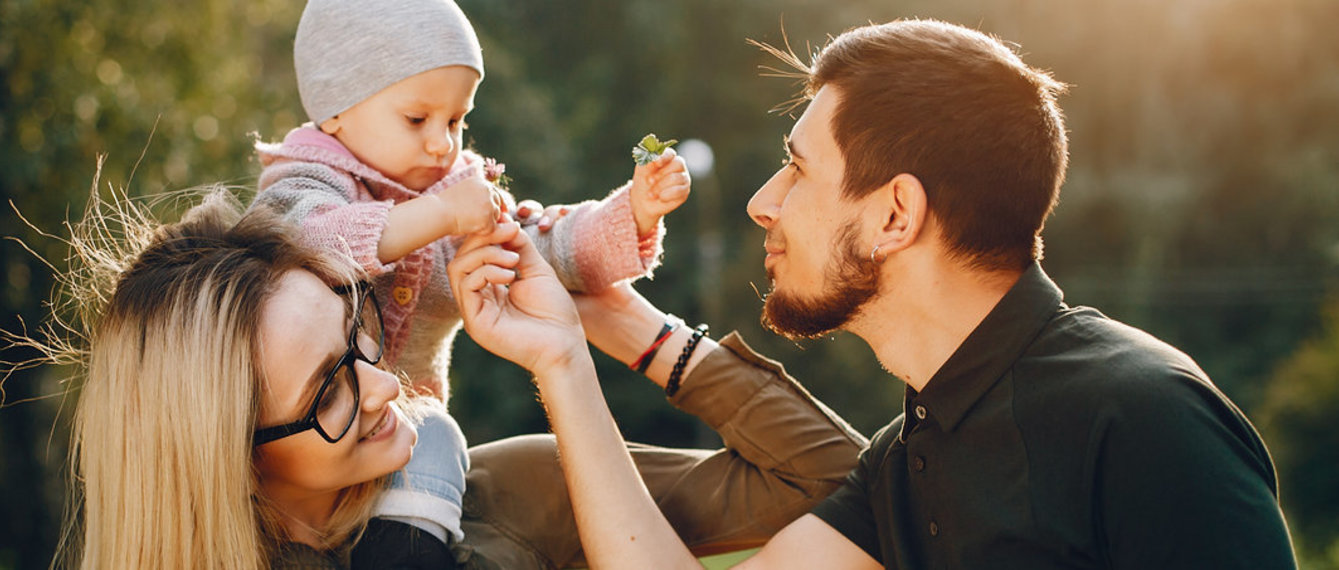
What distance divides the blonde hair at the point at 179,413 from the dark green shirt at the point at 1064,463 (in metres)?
1.15

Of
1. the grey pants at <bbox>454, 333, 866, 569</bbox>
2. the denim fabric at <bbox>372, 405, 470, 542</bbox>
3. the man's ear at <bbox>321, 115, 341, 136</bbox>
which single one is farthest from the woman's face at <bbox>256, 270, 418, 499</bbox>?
the man's ear at <bbox>321, 115, 341, 136</bbox>

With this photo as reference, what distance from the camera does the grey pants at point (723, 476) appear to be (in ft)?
7.85

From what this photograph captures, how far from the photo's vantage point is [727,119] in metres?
19.0

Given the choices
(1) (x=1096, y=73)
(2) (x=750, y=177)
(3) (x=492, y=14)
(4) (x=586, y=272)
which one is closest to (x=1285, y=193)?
(1) (x=1096, y=73)

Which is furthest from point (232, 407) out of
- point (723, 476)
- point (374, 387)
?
point (723, 476)

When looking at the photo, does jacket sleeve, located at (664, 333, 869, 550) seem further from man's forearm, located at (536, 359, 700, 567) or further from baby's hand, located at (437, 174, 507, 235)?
baby's hand, located at (437, 174, 507, 235)

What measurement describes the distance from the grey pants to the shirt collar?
1.28 ft

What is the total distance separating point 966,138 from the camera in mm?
2213

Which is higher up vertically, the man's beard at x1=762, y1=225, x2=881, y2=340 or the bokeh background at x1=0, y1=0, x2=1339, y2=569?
the man's beard at x1=762, y1=225, x2=881, y2=340

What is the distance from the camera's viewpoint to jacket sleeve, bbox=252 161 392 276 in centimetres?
206

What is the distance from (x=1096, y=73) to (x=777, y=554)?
17921 millimetres

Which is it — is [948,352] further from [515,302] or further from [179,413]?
[179,413]

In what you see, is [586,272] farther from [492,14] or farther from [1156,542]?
[492,14]

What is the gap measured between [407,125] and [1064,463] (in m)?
1.46
